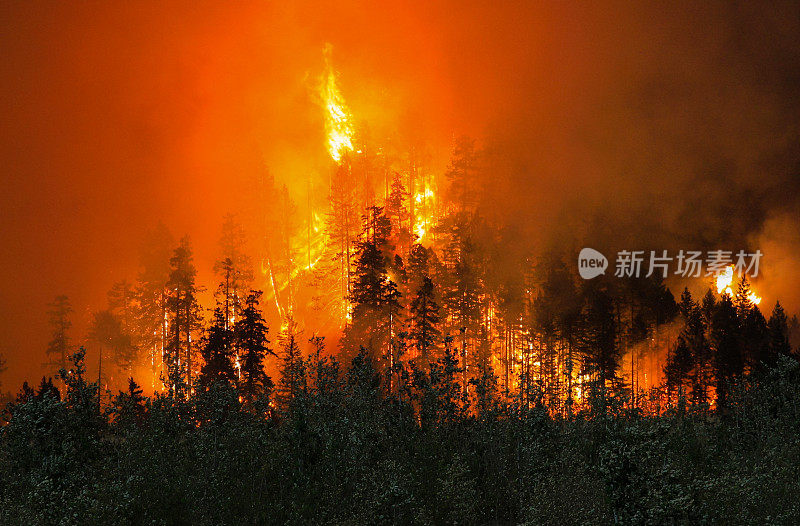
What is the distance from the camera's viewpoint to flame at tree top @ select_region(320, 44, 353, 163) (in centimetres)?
8756

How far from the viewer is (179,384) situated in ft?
58.1

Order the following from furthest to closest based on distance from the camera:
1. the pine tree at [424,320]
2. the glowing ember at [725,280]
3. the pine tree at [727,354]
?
the glowing ember at [725,280]
the pine tree at [727,354]
the pine tree at [424,320]

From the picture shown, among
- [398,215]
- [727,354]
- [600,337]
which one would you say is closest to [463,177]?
[398,215]

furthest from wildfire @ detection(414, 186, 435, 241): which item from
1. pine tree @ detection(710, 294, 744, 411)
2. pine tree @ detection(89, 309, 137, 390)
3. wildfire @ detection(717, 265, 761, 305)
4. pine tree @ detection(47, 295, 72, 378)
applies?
pine tree @ detection(47, 295, 72, 378)

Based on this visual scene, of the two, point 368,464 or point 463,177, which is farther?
point 463,177

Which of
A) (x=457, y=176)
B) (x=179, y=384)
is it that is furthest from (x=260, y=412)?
(x=457, y=176)

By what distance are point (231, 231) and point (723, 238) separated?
72.0 meters

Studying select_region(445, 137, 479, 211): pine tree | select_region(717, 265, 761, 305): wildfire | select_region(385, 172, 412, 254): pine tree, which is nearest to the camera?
select_region(385, 172, 412, 254): pine tree

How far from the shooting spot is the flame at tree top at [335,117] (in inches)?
3447

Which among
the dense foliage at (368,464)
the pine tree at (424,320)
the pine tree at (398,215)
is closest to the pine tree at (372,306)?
the pine tree at (424,320)

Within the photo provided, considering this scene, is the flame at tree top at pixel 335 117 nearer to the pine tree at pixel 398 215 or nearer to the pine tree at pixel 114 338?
the pine tree at pixel 398 215

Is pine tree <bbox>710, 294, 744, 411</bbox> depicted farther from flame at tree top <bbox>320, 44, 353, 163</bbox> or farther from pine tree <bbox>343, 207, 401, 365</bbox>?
flame at tree top <bbox>320, 44, 353, 163</bbox>

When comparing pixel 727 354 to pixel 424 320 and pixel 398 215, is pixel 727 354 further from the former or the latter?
pixel 398 215

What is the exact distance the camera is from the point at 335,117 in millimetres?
91812
